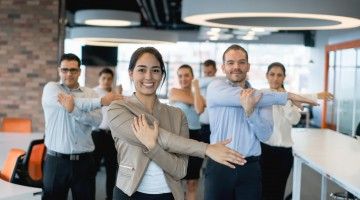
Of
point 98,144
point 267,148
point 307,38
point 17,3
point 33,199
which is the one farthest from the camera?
point 307,38

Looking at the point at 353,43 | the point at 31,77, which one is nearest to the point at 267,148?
the point at 31,77

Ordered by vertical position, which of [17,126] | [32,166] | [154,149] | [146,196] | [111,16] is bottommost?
[32,166]

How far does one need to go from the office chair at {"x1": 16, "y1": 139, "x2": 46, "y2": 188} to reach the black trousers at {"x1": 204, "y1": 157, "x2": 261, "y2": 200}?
1.97 m

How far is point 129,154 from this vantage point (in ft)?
7.39

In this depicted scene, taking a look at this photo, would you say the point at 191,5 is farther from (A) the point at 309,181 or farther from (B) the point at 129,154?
(A) the point at 309,181

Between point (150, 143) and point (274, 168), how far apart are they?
2.97 metres

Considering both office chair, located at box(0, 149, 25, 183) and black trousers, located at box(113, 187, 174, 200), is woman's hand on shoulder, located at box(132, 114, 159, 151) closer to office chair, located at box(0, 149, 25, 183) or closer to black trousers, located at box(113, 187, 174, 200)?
black trousers, located at box(113, 187, 174, 200)

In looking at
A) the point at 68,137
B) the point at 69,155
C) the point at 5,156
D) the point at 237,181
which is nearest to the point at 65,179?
the point at 69,155

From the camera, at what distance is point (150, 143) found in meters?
2.12

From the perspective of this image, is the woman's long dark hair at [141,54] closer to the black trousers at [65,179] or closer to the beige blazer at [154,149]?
the beige blazer at [154,149]

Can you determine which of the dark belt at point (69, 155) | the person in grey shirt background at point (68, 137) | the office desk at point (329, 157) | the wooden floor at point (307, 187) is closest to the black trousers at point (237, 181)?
the office desk at point (329, 157)

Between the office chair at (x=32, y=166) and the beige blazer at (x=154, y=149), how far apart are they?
262 cm

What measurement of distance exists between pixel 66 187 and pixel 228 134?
4.47 feet

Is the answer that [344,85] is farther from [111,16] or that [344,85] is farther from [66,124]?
[66,124]
